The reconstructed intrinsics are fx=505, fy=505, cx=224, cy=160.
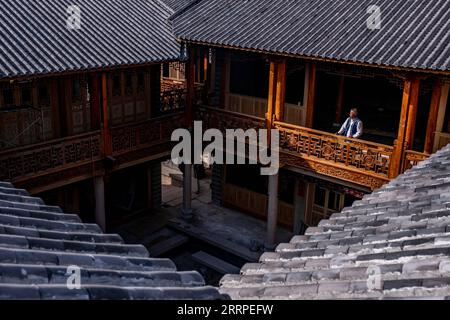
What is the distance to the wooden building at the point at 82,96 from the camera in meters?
12.1

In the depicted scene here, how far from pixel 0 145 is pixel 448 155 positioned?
10653 mm

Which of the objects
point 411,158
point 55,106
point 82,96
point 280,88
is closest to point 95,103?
point 82,96

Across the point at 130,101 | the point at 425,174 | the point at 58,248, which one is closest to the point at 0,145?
the point at 130,101

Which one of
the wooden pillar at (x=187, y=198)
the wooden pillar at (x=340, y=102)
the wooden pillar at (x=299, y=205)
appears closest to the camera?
the wooden pillar at (x=340, y=102)

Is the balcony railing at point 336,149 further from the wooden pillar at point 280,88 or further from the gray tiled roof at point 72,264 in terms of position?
the gray tiled roof at point 72,264

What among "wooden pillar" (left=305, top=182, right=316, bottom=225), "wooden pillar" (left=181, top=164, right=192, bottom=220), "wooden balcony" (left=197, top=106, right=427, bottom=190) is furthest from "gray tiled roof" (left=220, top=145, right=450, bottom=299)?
"wooden pillar" (left=181, top=164, right=192, bottom=220)

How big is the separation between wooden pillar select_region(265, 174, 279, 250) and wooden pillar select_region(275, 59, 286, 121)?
1.84 meters

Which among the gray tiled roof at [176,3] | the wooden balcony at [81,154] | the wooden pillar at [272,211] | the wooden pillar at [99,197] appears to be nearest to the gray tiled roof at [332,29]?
the gray tiled roof at [176,3]

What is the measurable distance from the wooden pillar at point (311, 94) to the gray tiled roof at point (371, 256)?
7382 millimetres

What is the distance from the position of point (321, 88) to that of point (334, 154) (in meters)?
3.65

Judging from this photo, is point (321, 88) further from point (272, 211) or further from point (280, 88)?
point (272, 211)

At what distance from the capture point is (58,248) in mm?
5188

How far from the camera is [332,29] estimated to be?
1293cm

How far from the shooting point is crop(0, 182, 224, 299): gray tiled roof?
370 centimetres
